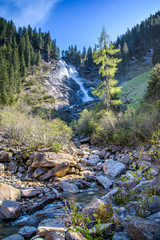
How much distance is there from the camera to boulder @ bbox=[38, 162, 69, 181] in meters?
5.44

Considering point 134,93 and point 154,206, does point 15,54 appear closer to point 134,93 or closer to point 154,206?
point 134,93

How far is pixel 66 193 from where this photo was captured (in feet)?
15.0

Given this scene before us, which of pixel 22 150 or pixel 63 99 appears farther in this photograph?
pixel 63 99

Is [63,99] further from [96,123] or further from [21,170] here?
[21,170]

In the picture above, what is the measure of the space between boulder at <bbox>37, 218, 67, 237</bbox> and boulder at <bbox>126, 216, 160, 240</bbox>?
1.18 meters

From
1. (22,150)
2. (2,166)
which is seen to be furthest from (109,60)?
(2,166)

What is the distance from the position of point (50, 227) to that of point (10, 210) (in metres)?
1.36

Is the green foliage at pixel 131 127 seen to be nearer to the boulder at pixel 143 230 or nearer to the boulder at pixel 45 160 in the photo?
the boulder at pixel 45 160

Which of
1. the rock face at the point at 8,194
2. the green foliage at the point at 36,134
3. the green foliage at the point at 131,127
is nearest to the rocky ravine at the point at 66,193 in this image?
the rock face at the point at 8,194

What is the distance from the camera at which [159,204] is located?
7.66 feet

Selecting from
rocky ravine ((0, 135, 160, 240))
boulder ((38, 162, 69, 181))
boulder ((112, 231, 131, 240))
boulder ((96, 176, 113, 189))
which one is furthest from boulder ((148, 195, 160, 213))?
boulder ((38, 162, 69, 181))

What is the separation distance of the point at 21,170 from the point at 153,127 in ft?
22.7

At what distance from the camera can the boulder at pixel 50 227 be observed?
2.27 m

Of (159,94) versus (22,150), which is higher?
(159,94)
